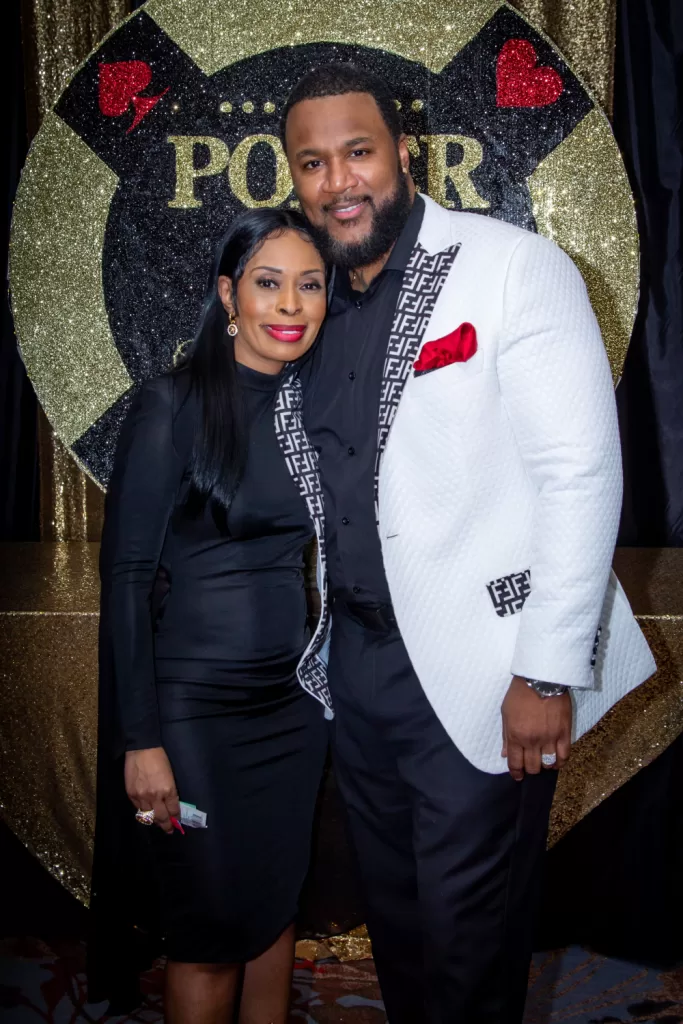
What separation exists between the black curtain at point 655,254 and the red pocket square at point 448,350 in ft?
4.52

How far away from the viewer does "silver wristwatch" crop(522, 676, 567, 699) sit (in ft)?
4.32

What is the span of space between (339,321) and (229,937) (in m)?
1.03

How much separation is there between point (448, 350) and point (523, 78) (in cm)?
142

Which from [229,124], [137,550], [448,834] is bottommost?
[448,834]

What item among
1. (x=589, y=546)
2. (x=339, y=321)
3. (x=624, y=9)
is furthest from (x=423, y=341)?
(x=624, y=9)

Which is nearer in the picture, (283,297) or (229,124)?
(283,297)

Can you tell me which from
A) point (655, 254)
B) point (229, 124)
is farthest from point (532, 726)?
point (229, 124)

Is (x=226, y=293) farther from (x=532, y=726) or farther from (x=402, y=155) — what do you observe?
(x=532, y=726)

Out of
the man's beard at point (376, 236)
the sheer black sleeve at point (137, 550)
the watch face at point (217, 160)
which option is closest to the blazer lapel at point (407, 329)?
the man's beard at point (376, 236)

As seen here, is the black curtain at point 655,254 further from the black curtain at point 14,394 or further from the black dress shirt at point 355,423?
the black curtain at point 14,394

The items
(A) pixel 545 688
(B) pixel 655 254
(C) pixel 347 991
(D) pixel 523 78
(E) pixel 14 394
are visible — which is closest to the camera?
(A) pixel 545 688

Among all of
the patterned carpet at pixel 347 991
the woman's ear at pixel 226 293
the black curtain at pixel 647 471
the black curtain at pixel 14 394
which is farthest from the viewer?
the black curtain at pixel 14 394

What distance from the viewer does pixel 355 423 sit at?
149cm

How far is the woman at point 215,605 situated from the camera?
1509mm
